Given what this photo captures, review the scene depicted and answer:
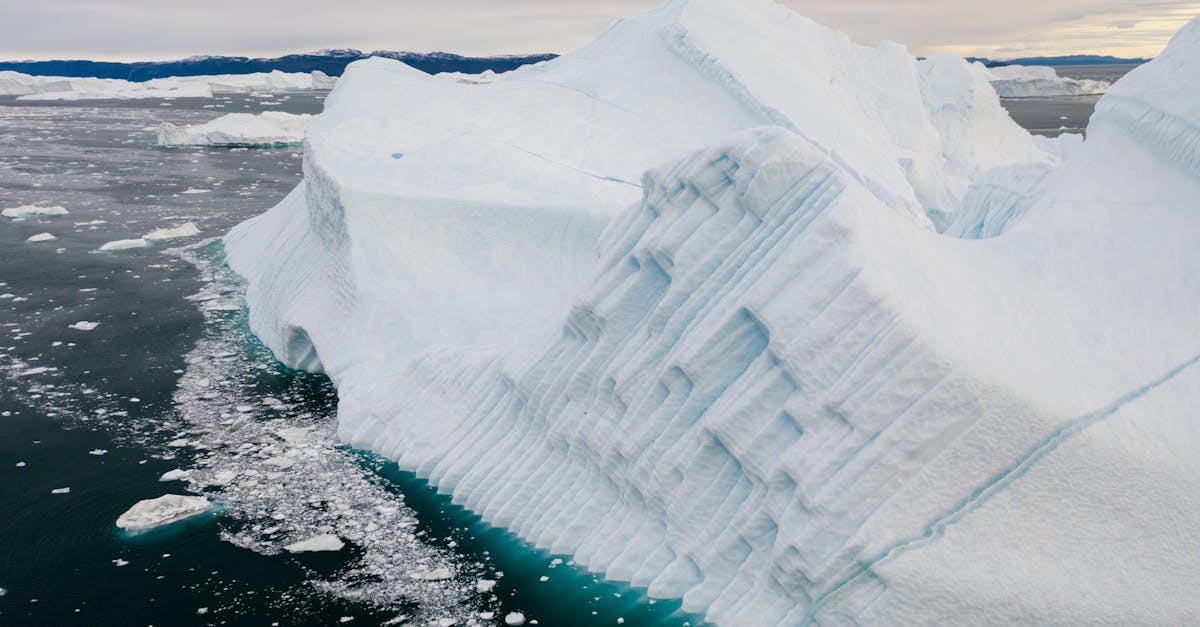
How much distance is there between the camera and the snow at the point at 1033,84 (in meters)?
47.6

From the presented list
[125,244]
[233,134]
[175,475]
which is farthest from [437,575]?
[233,134]

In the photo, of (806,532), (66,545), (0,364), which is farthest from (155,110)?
(806,532)

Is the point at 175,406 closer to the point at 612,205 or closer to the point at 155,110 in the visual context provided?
the point at 612,205

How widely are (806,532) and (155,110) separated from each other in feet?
145

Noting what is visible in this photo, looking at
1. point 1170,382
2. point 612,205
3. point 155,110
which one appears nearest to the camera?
point 1170,382

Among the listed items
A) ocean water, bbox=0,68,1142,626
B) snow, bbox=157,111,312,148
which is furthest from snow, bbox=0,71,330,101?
ocean water, bbox=0,68,1142,626

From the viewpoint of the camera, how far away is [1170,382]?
4.13 m

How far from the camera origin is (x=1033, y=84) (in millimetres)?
47906

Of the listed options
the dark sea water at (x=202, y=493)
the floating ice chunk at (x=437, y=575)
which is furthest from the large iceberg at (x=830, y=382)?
the floating ice chunk at (x=437, y=575)

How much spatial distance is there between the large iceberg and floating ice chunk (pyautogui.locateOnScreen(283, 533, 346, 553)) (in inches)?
31.6

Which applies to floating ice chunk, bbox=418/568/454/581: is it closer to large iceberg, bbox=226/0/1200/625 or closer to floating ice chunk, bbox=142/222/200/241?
large iceberg, bbox=226/0/1200/625

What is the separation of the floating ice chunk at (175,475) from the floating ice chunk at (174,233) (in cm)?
797

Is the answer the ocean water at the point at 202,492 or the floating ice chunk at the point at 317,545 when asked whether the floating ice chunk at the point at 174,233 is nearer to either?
the ocean water at the point at 202,492

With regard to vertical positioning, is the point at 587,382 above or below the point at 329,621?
above
